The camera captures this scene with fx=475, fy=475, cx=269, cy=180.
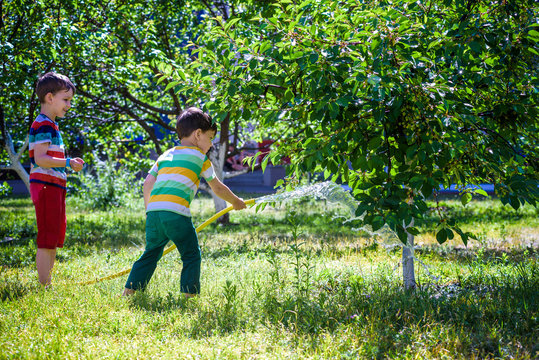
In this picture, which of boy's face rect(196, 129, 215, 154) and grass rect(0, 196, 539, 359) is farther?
boy's face rect(196, 129, 215, 154)

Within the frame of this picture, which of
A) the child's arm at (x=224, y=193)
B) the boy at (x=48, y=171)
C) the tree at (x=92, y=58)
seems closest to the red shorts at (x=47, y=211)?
the boy at (x=48, y=171)

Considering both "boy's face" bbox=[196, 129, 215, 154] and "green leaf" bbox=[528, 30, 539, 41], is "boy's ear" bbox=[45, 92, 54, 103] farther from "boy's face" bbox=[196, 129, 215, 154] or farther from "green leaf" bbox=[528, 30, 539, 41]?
"green leaf" bbox=[528, 30, 539, 41]

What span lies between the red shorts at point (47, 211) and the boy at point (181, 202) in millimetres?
831

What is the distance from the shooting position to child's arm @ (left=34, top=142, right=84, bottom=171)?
3.84 metres

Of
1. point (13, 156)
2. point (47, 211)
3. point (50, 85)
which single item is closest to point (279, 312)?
point (47, 211)

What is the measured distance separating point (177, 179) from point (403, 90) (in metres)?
1.79

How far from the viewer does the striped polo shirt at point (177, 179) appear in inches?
144

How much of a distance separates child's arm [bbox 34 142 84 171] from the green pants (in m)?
0.75

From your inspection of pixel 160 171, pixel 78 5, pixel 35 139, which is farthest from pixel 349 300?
pixel 78 5

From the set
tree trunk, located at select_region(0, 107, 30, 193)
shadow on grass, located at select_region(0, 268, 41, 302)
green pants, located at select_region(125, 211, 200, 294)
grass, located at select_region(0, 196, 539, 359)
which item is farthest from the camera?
tree trunk, located at select_region(0, 107, 30, 193)

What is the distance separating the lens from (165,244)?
3.73 meters

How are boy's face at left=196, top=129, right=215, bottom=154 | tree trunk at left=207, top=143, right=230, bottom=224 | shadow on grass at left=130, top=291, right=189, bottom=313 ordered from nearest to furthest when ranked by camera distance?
1. shadow on grass at left=130, top=291, right=189, bottom=313
2. boy's face at left=196, top=129, right=215, bottom=154
3. tree trunk at left=207, top=143, right=230, bottom=224

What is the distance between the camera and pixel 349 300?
138 inches

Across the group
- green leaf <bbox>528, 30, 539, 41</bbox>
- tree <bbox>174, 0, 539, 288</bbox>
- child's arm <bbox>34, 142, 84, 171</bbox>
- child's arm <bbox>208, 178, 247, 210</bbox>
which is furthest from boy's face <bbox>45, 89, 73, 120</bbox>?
green leaf <bbox>528, 30, 539, 41</bbox>
